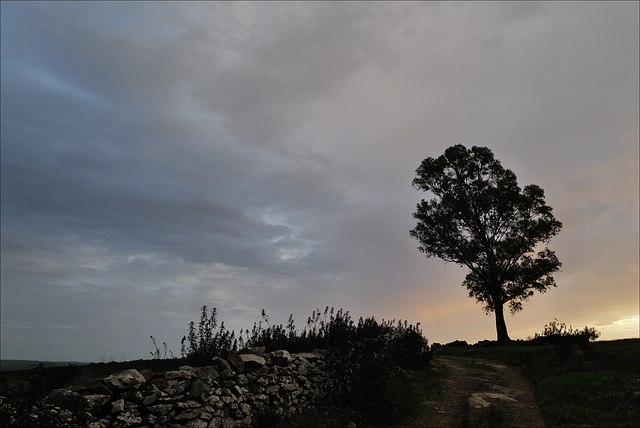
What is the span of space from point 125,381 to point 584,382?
15.1 m

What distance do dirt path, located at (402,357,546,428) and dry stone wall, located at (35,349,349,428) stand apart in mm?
3533

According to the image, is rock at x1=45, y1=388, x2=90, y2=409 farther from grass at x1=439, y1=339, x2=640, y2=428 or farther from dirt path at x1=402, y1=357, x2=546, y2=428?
grass at x1=439, y1=339, x2=640, y2=428

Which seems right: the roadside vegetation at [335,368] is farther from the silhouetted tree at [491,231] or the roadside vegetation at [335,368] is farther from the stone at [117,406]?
the silhouetted tree at [491,231]

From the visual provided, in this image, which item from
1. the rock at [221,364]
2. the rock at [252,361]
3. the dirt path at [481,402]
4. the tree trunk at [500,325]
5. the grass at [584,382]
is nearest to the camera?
the rock at [221,364]

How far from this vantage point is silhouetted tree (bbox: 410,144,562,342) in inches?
1193

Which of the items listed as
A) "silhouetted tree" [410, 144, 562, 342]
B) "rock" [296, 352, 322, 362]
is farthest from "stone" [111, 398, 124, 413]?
"silhouetted tree" [410, 144, 562, 342]

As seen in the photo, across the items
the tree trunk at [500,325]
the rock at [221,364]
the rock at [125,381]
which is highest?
the tree trunk at [500,325]

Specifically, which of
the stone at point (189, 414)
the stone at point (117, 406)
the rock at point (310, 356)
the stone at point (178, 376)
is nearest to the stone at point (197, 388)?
the stone at point (178, 376)

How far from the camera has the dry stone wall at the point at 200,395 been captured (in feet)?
25.9

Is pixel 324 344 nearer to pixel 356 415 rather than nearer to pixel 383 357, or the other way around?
pixel 383 357

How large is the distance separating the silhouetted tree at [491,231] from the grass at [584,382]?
781 cm

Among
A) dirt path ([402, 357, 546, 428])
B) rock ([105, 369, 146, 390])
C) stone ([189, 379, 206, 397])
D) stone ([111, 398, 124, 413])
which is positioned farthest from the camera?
dirt path ([402, 357, 546, 428])

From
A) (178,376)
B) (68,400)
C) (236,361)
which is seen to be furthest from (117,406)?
(236,361)

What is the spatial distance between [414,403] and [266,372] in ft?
17.4
